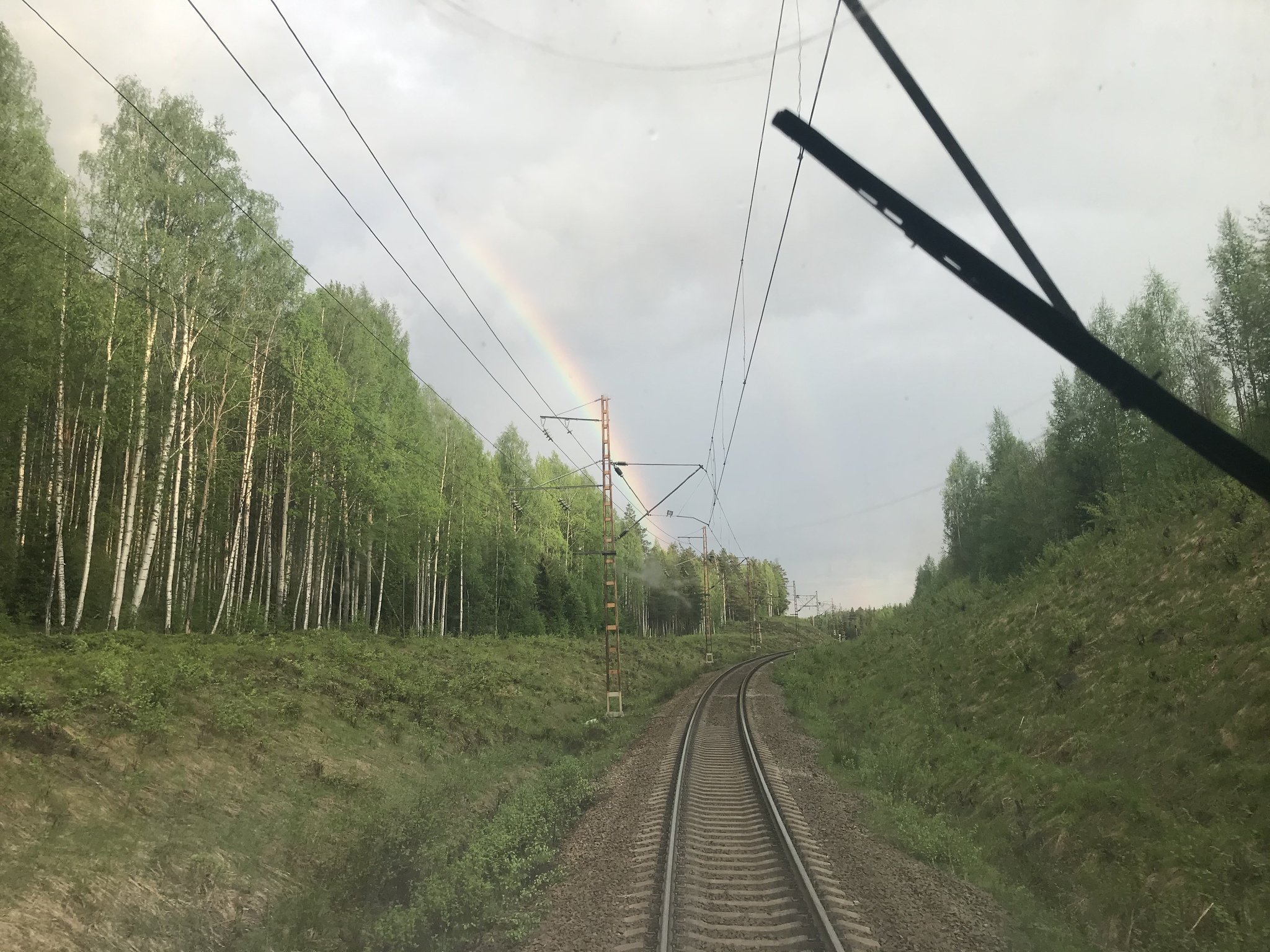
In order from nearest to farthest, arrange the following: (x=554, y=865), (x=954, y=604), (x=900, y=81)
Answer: (x=900, y=81) → (x=554, y=865) → (x=954, y=604)

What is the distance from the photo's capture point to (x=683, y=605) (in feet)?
333

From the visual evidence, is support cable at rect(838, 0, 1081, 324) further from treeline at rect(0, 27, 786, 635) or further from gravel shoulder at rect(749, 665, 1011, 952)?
treeline at rect(0, 27, 786, 635)

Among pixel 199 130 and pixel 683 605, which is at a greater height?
pixel 199 130

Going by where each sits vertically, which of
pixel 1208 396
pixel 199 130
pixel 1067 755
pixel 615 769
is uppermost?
pixel 199 130

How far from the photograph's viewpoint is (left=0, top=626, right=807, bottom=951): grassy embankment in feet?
21.9

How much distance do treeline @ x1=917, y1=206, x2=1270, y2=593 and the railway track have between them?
15.2 meters

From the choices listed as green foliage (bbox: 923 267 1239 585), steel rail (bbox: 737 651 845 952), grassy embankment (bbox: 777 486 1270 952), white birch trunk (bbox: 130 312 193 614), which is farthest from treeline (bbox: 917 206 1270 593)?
white birch trunk (bbox: 130 312 193 614)

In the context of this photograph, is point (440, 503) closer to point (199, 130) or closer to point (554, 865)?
point (199, 130)

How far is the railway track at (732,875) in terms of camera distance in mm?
6270

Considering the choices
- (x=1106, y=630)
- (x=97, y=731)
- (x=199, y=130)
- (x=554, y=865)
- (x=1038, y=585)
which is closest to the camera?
(x=554, y=865)

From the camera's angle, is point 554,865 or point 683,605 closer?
point 554,865

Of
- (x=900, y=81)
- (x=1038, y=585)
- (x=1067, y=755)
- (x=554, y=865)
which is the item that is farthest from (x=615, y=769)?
(x=1038, y=585)

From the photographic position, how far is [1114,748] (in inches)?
403

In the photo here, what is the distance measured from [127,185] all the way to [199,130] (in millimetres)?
3747
